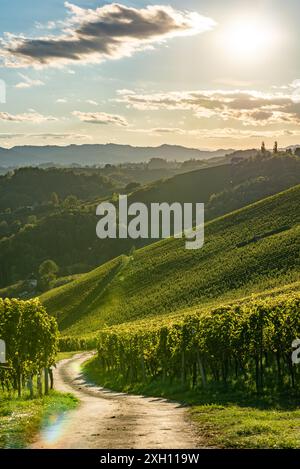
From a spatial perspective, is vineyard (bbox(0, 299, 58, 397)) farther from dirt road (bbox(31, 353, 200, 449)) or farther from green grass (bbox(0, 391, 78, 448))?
dirt road (bbox(31, 353, 200, 449))

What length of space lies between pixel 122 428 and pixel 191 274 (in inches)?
4912

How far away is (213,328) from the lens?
46.6 metres

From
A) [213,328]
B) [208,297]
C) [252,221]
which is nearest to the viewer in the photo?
[213,328]

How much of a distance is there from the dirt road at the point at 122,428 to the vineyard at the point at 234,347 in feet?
21.0

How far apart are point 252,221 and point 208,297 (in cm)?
6171

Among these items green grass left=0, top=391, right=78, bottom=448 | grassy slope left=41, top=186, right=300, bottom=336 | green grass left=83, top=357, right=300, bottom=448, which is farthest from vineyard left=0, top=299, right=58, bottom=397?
grassy slope left=41, top=186, right=300, bottom=336

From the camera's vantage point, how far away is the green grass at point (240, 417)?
23.3 metres

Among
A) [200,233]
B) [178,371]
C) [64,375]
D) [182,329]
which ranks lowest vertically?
[64,375]

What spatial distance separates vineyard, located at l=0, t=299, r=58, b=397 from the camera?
4753 centimetres

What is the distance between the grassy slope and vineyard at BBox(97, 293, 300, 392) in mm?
60428
